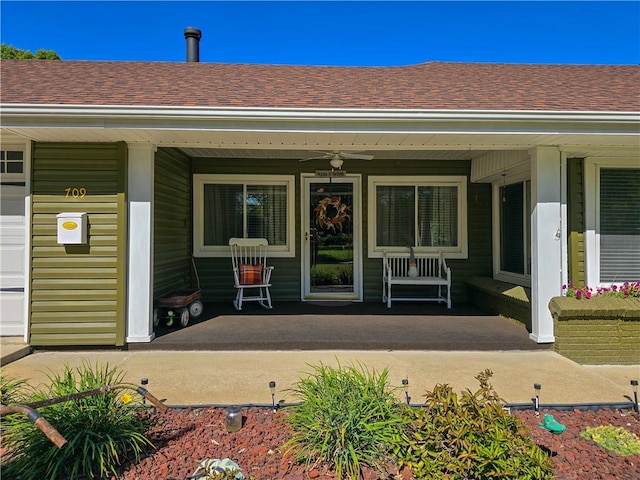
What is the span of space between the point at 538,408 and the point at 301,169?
4580 mm

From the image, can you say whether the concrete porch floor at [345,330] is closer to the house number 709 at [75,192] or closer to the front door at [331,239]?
the front door at [331,239]

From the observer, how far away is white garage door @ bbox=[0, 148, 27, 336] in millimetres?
4160

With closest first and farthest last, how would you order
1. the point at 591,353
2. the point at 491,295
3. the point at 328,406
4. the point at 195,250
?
1. the point at 328,406
2. the point at 591,353
3. the point at 491,295
4. the point at 195,250

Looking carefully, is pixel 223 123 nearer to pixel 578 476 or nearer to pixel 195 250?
pixel 195 250

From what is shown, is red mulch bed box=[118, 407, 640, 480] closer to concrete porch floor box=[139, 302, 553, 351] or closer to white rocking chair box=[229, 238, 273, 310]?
concrete porch floor box=[139, 302, 553, 351]

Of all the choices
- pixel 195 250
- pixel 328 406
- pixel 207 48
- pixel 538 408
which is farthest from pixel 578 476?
pixel 207 48

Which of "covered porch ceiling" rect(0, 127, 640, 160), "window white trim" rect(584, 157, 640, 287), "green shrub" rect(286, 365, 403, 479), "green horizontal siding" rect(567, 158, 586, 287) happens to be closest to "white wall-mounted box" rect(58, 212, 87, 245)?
"covered porch ceiling" rect(0, 127, 640, 160)

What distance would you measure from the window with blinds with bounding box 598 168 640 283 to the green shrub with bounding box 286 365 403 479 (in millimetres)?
3593

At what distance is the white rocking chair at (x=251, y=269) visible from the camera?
18.0 feet

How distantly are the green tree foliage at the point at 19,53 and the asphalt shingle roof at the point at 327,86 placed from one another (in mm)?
11830

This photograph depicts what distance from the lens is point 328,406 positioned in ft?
7.10

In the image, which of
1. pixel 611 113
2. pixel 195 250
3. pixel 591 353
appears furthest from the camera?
pixel 195 250

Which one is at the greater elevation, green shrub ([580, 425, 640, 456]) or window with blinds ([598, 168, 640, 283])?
window with blinds ([598, 168, 640, 283])

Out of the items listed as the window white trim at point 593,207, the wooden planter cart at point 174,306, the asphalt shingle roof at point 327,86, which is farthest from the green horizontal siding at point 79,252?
the window white trim at point 593,207
